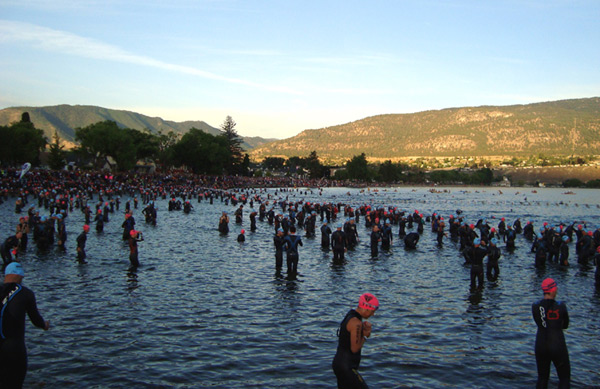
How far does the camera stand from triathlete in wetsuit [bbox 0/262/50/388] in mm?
6648

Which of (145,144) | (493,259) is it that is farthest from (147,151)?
(493,259)

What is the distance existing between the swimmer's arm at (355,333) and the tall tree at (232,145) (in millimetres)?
139052

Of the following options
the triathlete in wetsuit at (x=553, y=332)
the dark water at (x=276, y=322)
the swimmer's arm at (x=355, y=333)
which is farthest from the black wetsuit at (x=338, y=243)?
the swimmer's arm at (x=355, y=333)

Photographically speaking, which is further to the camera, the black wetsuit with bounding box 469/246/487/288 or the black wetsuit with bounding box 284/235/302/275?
the black wetsuit with bounding box 284/235/302/275

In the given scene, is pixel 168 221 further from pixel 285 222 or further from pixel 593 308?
pixel 593 308

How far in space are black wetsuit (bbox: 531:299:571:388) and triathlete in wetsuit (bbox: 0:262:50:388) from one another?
25.4ft

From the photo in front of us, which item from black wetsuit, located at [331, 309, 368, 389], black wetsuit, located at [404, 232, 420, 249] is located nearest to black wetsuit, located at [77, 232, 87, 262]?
black wetsuit, located at [331, 309, 368, 389]

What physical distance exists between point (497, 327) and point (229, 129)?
497 feet

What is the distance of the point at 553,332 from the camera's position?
783 cm

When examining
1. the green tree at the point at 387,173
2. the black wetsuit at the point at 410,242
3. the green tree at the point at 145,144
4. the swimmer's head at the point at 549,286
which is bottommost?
the black wetsuit at the point at 410,242

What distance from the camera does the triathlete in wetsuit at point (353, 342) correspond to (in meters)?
6.12

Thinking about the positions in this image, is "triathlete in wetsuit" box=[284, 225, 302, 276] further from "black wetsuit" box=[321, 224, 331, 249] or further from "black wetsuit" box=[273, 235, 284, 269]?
"black wetsuit" box=[321, 224, 331, 249]

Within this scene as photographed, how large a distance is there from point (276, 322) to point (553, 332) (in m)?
7.22

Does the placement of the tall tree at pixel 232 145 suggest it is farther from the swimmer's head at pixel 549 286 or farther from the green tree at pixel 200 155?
the swimmer's head at pixel 549 286
